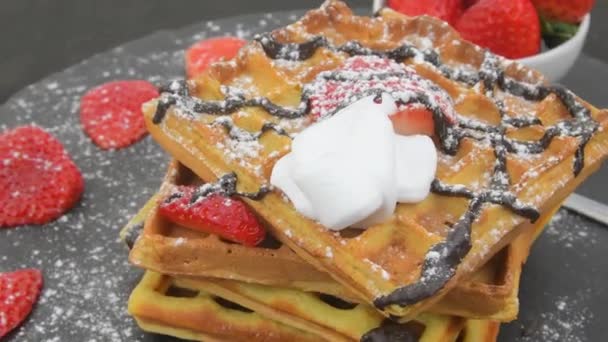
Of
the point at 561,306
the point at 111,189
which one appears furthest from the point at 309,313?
the point at 111,189

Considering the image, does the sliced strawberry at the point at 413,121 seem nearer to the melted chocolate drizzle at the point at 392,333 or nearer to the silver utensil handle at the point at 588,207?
the melted chocolate drizzle at the point at 392,333

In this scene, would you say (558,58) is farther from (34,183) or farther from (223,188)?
(34,183)

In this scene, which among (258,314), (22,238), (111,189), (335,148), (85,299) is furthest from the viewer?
(111,189)

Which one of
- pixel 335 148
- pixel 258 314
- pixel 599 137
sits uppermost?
pixel 335 148

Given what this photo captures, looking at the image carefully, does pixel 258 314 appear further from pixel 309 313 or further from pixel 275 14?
pixel 275 14

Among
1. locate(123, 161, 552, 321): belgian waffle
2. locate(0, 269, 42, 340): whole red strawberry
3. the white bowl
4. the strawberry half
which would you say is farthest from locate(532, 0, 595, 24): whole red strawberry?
locate(0, 269, 42, 340): whole red strawberry

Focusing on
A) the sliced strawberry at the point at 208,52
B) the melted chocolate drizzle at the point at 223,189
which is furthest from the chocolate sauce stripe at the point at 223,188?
the sliced strawberry at the point at 208,52
